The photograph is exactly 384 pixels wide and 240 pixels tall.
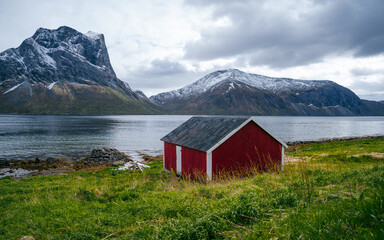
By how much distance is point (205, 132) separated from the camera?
61.8 feet

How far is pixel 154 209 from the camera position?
8.33 meters

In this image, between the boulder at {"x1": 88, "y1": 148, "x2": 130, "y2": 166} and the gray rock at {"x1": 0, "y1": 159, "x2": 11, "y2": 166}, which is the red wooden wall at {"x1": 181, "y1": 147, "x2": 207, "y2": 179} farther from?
the gray rock at {"x1": 0, "y1": 159, "x2": 11, "y2": 166}

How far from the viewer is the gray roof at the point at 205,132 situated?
55.1 ft

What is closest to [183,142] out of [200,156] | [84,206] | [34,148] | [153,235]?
[200,156]

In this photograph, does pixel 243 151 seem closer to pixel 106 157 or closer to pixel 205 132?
pixel 205 132

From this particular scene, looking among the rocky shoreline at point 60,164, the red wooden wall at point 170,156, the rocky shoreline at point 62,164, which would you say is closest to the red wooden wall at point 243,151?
the red wooden wall at point 170,156

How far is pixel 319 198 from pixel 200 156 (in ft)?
35.9

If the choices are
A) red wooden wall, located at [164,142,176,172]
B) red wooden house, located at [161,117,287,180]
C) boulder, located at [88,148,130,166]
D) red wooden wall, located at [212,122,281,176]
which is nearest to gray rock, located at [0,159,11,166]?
boulder, located at [88,148,130,166]

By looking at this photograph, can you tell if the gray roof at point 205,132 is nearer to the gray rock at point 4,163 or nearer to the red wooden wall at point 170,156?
the red wooden wall at point 170,156

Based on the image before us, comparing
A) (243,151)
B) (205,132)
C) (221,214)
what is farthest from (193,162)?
(221,214)

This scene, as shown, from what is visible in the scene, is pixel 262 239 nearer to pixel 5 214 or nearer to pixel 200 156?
pixel 5 214

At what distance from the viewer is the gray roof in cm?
1679

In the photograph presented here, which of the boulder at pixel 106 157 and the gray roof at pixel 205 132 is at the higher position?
the gray roof at pixel 205 132

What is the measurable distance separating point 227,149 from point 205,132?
2.87 metres
